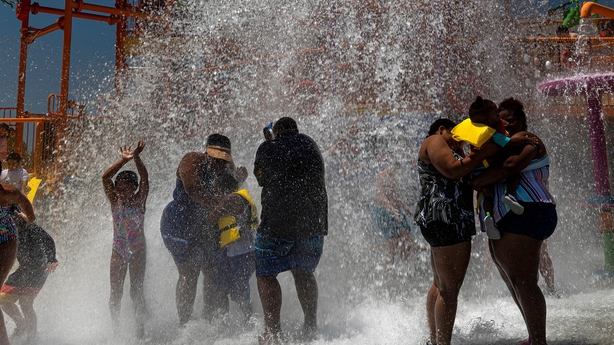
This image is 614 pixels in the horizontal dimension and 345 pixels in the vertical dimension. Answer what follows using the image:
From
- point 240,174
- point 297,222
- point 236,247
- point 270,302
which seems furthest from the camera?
point 240,174

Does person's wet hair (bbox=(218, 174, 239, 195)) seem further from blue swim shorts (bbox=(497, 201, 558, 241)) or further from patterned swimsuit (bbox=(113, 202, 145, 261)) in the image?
blue swim shorts (bbox=(497, 201, 558, 241))

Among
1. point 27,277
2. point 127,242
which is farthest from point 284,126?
point 27,277

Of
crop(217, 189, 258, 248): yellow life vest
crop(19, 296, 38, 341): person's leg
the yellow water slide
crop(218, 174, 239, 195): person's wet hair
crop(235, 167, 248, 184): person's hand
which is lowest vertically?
crop(19, 296, 38, 341): person's leg

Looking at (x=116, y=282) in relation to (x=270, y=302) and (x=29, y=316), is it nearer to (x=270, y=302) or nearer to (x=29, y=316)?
(x=29, y=316)

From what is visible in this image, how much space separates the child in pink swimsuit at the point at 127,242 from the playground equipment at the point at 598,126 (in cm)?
460

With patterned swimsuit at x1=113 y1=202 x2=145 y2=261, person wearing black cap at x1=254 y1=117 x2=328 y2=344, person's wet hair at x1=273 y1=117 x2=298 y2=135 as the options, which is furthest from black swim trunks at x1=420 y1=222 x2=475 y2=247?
patterned swimsuit at x1=113 y1=202 x2=145 y2=261

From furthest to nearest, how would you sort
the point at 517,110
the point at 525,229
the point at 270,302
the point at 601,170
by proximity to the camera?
the point at 601,170 < the point at 270,302 < the point at 517,110 < the point at 525,229

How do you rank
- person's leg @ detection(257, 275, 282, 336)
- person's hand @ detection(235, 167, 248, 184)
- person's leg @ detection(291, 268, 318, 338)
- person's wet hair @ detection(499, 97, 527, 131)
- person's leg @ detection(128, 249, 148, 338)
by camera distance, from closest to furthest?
person's wet hair @ detection(499, 97, 527, 131) → person's leg @ detection(257, 275, 282, 336) → person's leg @ detection(291, 268, 318, 338) → person's leg @ detection(128, 249, 148, 338) → person's hand @ detection(235, 167, 248, 184)

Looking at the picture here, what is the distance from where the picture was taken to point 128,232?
4297 mm

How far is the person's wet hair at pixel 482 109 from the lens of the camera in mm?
2822

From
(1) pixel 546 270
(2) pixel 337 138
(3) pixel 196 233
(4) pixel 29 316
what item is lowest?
(4) pixel 29 316

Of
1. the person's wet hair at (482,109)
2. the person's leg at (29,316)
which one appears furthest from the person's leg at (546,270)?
the person's leg at (29,316)

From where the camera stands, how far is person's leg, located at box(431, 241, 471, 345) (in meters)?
2.87

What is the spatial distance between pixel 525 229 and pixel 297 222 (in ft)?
4.94
